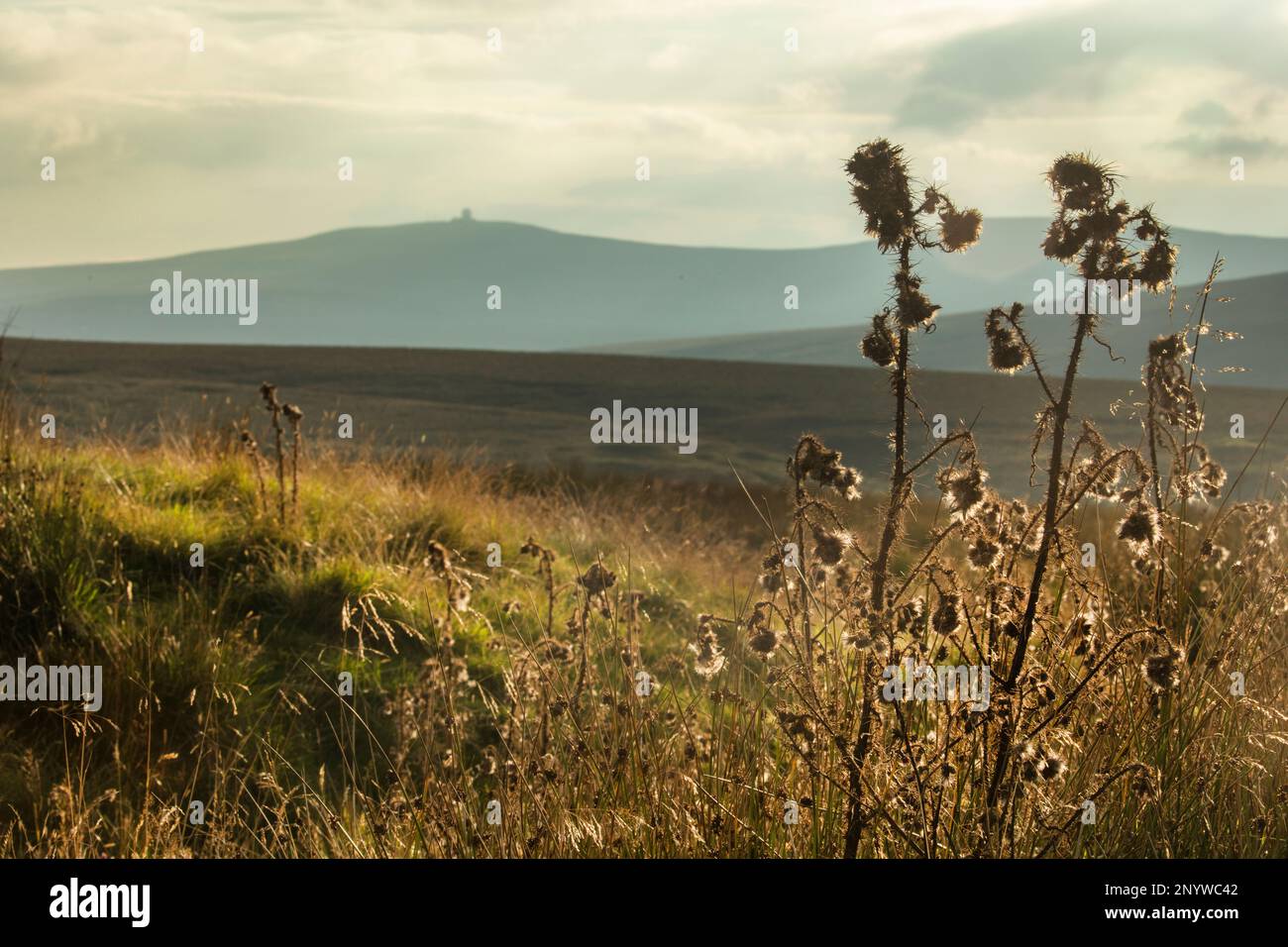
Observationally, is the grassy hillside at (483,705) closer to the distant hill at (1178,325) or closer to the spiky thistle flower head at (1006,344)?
the spiky thistle flower head at (1006,344)

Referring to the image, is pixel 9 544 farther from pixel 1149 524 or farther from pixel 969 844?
pixel 1149 524

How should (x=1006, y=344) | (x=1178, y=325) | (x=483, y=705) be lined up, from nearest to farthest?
(x=1006, y=344) < (x=483, y=705) < (x=1178, y=325)

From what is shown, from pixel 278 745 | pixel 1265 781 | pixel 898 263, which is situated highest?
pixel 898 263

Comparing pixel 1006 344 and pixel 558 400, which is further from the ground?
pixel 558 400

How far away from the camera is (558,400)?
44.8m

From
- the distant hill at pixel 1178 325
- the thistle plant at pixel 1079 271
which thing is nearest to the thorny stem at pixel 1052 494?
the thistle plant at pixel 1079 271

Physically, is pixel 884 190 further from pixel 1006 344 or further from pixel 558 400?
pixel 558 400

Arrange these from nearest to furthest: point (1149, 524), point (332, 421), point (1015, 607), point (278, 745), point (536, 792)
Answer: point (1149, 524), point (1015, 607), point (536, 792), point (278, 745), point (332, 421)

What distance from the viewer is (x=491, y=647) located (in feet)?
18.7

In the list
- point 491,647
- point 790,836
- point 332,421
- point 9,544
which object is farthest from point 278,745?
point 332,421

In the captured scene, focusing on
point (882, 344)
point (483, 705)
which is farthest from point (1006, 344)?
point (483, 705)

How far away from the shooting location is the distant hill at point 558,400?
90.2 feet

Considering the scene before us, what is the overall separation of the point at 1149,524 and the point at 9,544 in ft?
17.0

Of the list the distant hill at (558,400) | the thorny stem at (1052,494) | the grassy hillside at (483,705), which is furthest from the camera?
the distant hill at (558,400)
